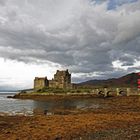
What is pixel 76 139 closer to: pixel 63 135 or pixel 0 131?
pixel 63 135

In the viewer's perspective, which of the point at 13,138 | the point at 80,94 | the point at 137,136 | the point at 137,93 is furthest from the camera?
the point at 80,94

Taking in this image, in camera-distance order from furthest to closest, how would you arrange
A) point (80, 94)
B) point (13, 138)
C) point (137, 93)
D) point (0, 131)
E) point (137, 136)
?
point (80, 94), point (137, 93), point (0, 131), point (13, 138), point (137, 136)

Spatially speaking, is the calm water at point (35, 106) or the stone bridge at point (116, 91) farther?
the stone bridge at point (116, 91)

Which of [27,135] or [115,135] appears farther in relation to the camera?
[27,135]

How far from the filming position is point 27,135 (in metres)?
22.4

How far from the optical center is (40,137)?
2150 cm

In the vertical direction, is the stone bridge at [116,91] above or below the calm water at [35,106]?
above

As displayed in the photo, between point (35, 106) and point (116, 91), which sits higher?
point (116, 91)

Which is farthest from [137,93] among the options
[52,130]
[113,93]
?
[52,130]

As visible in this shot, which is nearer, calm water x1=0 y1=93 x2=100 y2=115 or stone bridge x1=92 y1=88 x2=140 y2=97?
calm water x1=0 y1=93 x2=100 y2=115

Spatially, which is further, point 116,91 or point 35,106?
point 116,91

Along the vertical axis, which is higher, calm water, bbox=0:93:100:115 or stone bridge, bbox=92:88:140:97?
stone bridge, bbox=92:88:140:97

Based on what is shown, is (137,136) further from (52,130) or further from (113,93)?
(113,93)

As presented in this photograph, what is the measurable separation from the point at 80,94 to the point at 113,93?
20.2 metres
